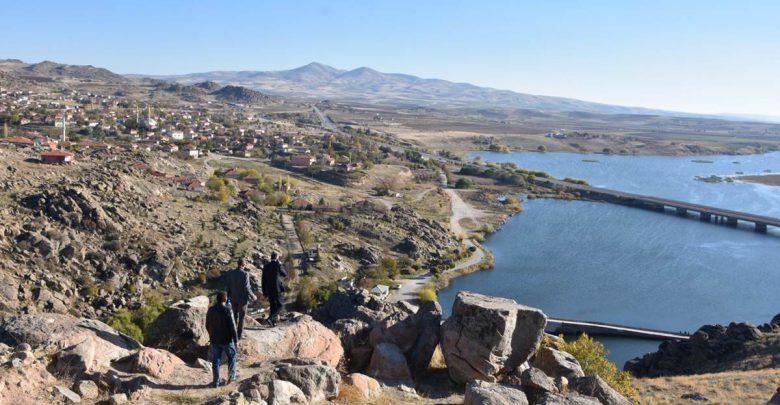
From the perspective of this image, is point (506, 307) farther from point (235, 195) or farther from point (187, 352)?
point (235, 195)

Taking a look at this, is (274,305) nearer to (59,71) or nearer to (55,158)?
(55,158)

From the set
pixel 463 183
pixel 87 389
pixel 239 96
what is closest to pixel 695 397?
pixel 87 389

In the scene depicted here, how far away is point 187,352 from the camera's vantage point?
7371mm

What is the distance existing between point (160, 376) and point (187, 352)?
1166 millimetres

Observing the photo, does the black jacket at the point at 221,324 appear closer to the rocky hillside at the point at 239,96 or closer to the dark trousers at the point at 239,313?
the dark trousers at the point at 239,313

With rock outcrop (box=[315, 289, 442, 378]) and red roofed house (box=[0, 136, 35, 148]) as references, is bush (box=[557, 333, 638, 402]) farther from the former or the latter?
red roofed house (box=[0, 136, 35, 148])

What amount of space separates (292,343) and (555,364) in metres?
3.45

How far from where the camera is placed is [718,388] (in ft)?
35.7

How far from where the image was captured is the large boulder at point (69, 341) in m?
5.98

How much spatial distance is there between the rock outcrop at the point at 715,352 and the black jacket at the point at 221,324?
12.9m

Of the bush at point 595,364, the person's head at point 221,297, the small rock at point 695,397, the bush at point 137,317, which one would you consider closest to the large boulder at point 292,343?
the person's head at point 221,297

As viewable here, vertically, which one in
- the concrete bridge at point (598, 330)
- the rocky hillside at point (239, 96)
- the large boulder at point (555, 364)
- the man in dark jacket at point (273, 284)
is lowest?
the concrete bridge at point (598, 330)

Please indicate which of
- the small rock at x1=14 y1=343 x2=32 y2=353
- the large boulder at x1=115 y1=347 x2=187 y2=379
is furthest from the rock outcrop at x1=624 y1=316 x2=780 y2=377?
the small rock at x1=14 y1=343 x2=32 y2=353

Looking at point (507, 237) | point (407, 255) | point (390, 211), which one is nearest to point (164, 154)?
point (390, 211)
